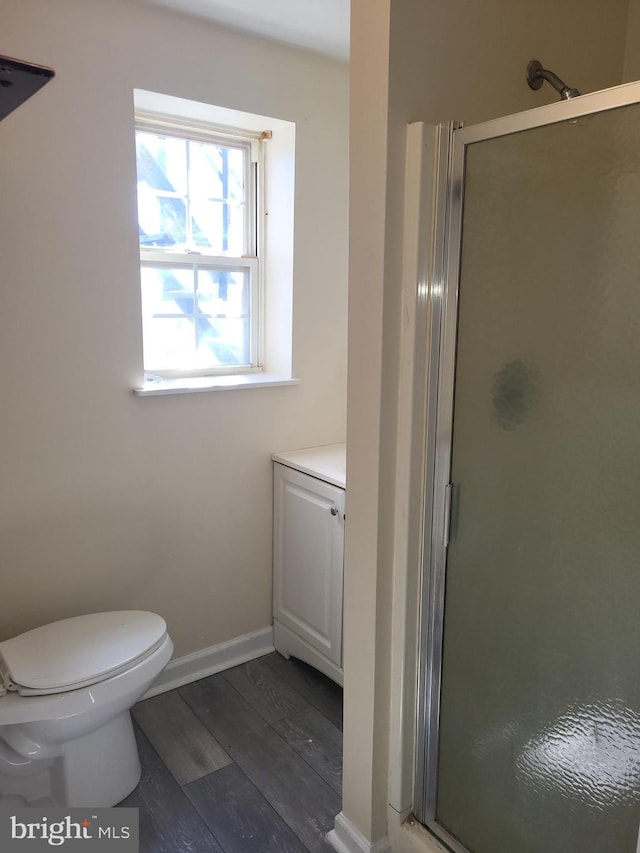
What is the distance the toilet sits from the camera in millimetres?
1575

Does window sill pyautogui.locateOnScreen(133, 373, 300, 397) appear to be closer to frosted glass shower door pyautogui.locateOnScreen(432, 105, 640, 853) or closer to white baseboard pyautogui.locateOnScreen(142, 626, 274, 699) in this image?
white baseboard pyautogui.locateOnScreen(142, 626, 274, 699)

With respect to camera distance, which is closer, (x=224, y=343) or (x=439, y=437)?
(x=439, y=437)

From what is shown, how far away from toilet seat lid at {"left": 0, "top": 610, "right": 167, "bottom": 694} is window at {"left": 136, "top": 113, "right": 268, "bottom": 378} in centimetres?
88

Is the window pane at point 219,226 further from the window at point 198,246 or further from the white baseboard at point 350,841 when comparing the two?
the white baseboard at point 350,841

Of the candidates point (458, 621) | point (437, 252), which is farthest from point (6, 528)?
point (437, 252)

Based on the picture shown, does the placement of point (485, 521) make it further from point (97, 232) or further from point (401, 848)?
point (97, 232)

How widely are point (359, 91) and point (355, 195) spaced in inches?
8.1

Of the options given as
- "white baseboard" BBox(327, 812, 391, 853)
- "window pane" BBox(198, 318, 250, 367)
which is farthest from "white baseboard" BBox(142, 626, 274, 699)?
"window pane" BBox(198, 318, 250, 367)

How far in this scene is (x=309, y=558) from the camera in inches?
90.7

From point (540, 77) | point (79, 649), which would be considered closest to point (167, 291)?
point (79, 649)

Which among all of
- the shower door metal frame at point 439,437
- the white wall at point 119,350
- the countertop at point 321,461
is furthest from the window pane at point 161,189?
the shower door metal frame at point 439,437

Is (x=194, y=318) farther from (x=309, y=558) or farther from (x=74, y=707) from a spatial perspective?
(x=74, y=707)

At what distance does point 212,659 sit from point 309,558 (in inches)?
21.9

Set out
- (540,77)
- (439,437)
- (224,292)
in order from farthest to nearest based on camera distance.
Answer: (224,292) < (540,77) < (439,437)
